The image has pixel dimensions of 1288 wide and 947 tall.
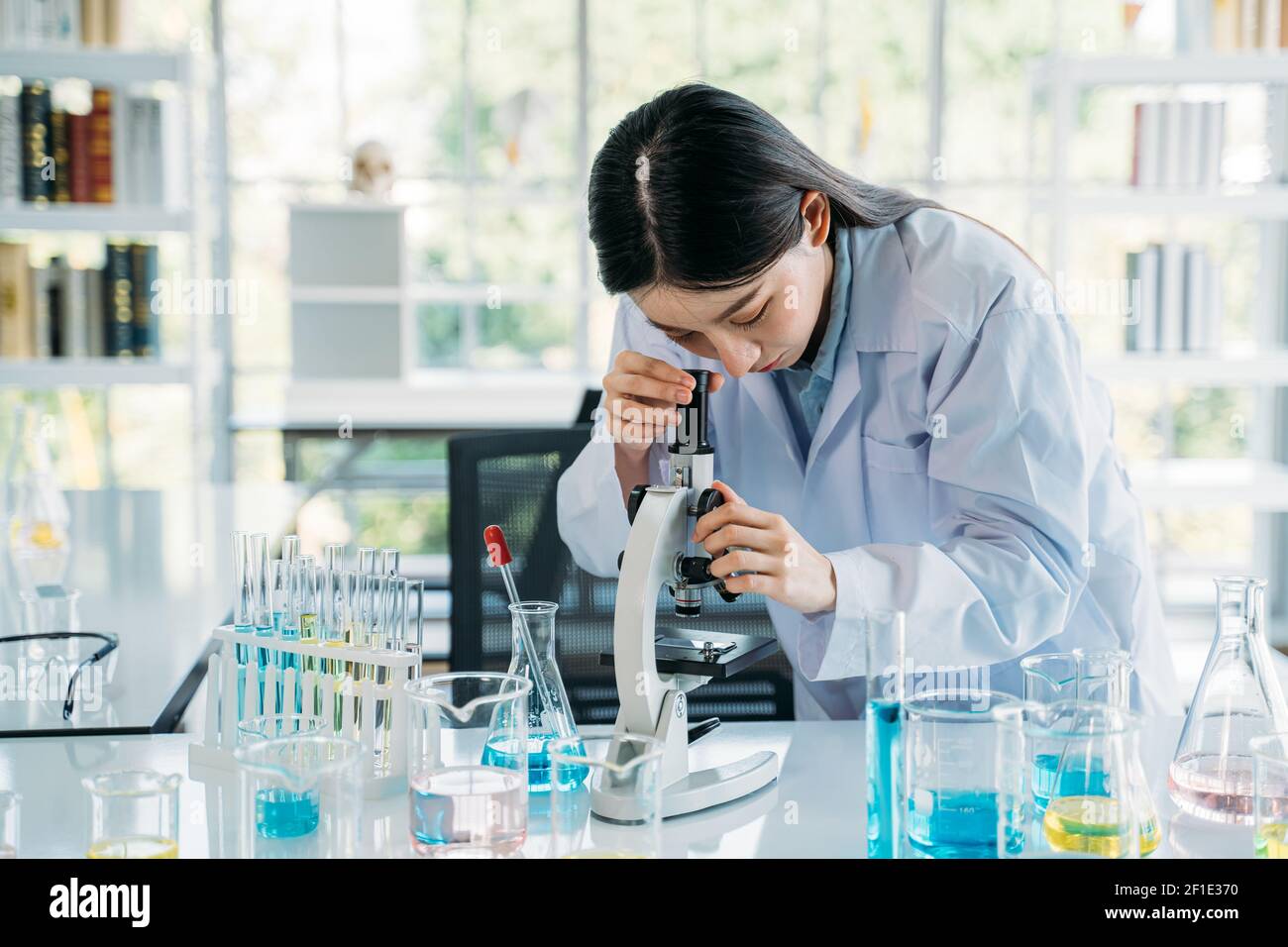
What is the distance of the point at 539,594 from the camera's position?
1.82 metres

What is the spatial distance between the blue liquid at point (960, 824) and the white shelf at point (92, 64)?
11.3 ft

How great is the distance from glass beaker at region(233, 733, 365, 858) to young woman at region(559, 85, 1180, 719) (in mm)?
354

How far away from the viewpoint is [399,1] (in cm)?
468

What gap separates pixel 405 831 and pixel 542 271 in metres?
4.00

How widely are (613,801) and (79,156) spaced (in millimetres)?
3431

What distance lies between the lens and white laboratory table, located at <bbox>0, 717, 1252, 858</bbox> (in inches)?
38.7

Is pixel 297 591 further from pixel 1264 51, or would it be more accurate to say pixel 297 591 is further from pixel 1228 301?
pixel 1228 301

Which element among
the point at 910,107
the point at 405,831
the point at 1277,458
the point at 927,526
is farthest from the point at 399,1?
the point at 405,831

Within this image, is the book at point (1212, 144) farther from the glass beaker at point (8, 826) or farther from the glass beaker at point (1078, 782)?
the glass beaker at point (8, 826)

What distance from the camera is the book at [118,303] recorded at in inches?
148

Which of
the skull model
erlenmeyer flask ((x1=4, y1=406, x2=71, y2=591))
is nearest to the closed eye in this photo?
erlenmeyer flask ((x1=4, y1=406, x2=71, y2=591))

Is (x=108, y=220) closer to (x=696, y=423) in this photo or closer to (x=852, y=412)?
(x=852, y=412)

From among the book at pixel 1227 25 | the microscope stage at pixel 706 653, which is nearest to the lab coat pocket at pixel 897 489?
the microscope stage at pixel 706 653

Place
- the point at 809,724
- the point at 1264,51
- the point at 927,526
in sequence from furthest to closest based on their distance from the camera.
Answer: the point at 1264,51, the point at 927,526, the point at 809,724
